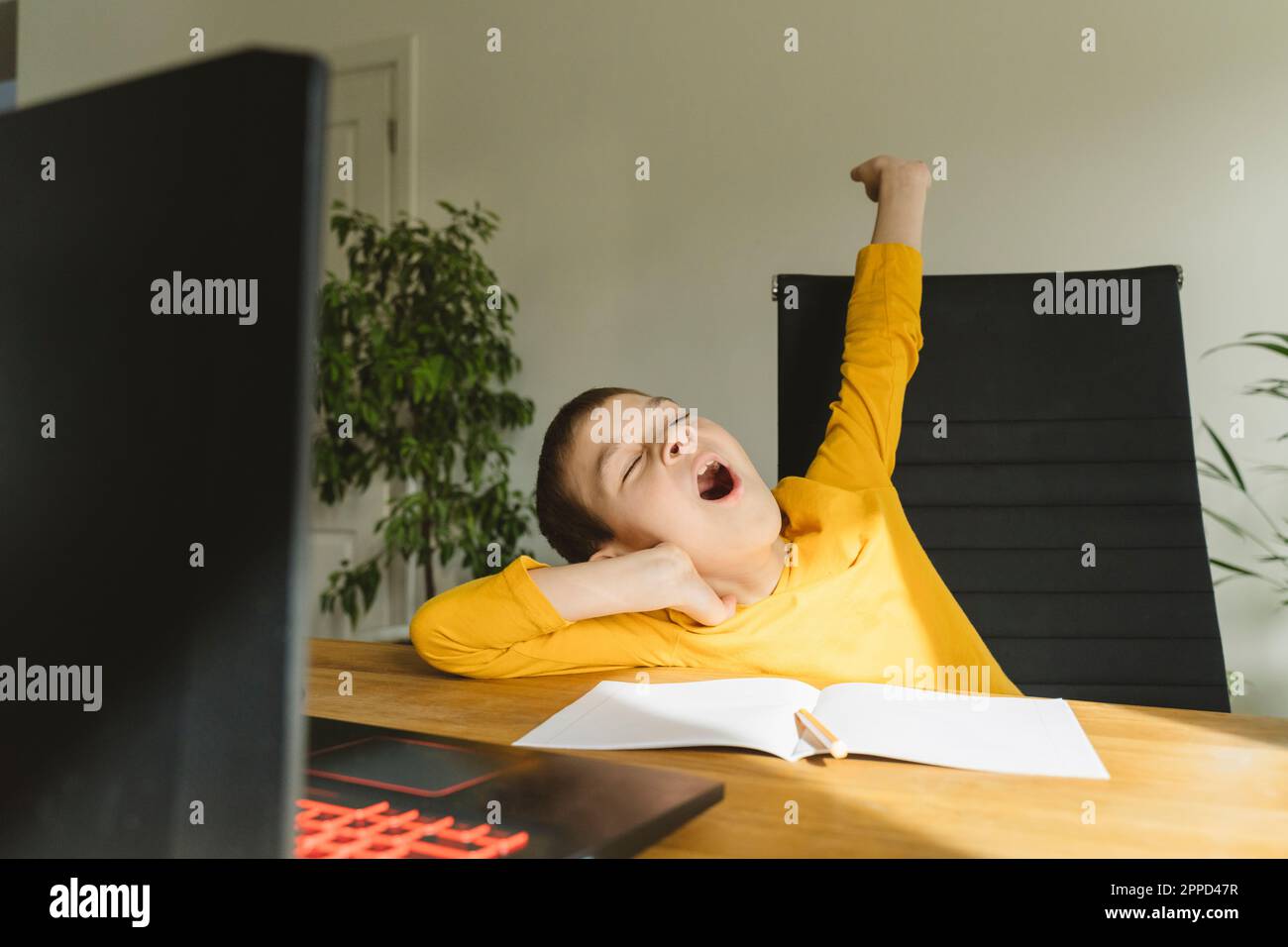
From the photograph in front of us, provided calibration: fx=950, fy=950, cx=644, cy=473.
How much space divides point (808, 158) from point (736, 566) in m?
1.85

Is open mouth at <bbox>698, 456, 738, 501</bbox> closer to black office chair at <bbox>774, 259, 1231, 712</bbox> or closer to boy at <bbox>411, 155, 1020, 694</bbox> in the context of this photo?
boy at <bbox>411, 155, 1020, 694</bbox>

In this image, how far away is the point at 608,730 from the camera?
2.34 ft

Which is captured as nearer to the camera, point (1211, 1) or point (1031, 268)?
point (1211, 1)

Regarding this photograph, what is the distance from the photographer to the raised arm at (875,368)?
1.30m

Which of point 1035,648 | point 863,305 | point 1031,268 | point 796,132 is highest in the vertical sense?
point 796,132

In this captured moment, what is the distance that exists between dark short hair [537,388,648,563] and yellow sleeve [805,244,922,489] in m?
0.31

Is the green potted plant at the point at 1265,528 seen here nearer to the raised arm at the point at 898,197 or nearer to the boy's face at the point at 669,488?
the raised arm at the point at 898,197

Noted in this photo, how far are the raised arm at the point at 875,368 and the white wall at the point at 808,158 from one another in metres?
1.24

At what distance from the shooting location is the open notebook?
63 cm

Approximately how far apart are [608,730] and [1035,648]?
79 centimetres

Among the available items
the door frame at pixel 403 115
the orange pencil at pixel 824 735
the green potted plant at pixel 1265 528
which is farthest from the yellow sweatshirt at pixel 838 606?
the door frame at pixel 403 115

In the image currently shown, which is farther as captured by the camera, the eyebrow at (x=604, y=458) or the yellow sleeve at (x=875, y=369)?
the yellow sleeve at (x=875, y=369)
